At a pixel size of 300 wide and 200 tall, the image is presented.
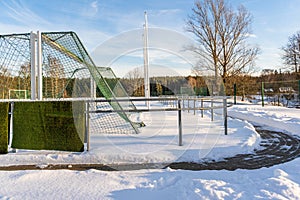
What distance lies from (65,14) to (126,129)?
563 centimetres

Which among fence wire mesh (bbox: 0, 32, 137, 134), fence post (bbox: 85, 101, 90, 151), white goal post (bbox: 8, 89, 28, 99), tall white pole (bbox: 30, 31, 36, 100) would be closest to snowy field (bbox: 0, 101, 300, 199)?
fence post (bbox: 85, 101, 90, 151)

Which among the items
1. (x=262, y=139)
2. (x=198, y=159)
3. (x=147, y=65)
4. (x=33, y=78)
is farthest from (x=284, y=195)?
(x=147, y=65)

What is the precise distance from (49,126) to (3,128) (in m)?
0.83

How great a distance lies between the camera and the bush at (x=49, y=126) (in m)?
3.79

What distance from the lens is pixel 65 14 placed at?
873 cm

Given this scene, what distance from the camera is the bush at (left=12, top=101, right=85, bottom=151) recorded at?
12.4ft

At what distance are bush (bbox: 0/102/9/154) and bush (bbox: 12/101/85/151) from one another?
0.41 feet

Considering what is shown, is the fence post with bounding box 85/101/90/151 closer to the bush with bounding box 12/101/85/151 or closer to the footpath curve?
the bush with bounding box 12/101/85/151

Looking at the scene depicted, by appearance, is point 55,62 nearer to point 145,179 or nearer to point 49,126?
point 49,126

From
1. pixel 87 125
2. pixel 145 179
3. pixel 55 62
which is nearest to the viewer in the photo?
pixel 145 179

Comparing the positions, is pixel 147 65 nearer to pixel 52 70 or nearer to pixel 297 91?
pixel 52 70

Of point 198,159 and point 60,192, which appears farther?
point 198,159

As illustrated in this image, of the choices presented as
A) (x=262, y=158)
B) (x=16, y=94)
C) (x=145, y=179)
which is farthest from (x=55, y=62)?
(x=16, y=94)

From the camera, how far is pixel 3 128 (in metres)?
3.90
